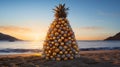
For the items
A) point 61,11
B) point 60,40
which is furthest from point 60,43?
point 61,11

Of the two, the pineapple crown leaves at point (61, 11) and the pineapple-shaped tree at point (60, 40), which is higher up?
the pineapple crown leaves at point (61, 11)

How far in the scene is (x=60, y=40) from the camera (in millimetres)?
10805

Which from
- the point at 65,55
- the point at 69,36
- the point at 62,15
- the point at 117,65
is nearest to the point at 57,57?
the point at 65,55

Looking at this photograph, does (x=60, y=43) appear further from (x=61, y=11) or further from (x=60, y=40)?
(x=61, y=11)

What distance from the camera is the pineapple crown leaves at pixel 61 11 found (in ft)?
36.6

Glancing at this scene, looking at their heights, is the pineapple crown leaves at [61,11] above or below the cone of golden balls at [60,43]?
above

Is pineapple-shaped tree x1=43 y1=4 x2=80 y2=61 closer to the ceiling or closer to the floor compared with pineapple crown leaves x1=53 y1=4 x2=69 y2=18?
closer to the floor

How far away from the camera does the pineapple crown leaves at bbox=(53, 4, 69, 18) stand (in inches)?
439

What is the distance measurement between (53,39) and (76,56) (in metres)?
1.35

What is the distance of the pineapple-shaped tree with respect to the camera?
1080 centimetres

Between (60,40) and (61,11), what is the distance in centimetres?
139

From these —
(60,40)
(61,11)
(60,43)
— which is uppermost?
(61,11)

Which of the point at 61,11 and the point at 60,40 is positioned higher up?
the point at 61,11

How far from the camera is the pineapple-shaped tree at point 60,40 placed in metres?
10.8
